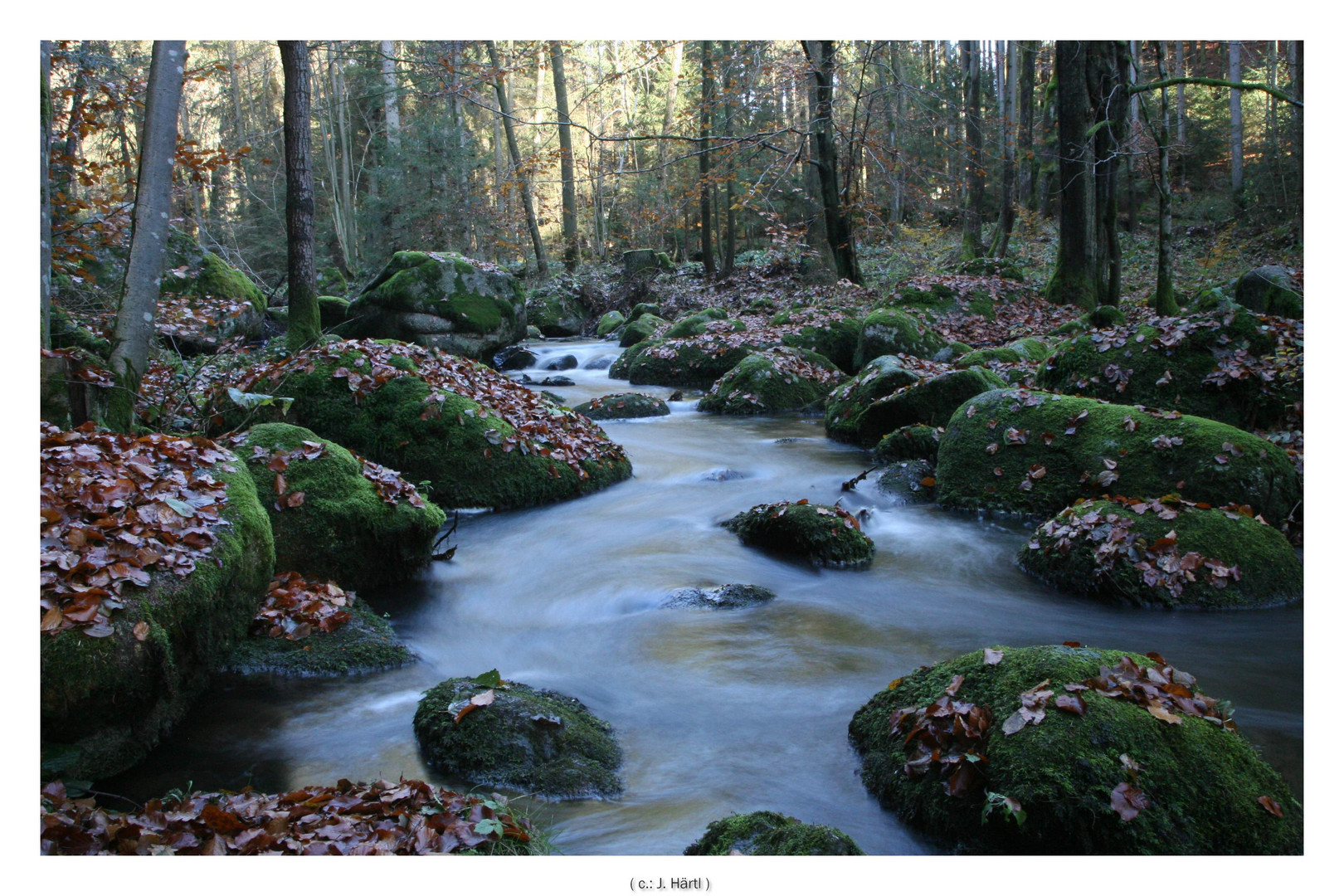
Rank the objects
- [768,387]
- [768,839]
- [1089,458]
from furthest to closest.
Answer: [768,387] < [1089,458] < [768,839]

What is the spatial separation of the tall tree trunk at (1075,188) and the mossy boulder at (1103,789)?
36.6ft

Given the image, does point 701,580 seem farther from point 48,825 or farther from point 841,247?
point 841,247

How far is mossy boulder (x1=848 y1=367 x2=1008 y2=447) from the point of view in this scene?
948cm

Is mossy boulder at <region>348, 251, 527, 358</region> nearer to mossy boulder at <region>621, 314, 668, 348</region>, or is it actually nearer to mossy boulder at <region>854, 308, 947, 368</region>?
mossy boulder at <region>621, 314, 668, 348</region>

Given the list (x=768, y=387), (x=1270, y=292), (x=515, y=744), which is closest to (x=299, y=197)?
(x=768, y=387)

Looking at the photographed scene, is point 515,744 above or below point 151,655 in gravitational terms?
below

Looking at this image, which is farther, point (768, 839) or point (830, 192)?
point (830, 192)

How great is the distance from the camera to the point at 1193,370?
795 cm

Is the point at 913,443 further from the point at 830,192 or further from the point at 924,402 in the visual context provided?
the point at 830,192

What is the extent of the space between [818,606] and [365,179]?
114 ft

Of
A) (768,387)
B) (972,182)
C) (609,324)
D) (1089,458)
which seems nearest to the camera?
(1089,458)

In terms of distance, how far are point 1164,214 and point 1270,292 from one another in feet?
6.29

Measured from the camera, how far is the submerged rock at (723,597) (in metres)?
5.62

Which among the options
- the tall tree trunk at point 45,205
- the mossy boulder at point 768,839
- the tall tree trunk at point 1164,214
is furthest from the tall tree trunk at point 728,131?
the mossy boulder at point 768,839
